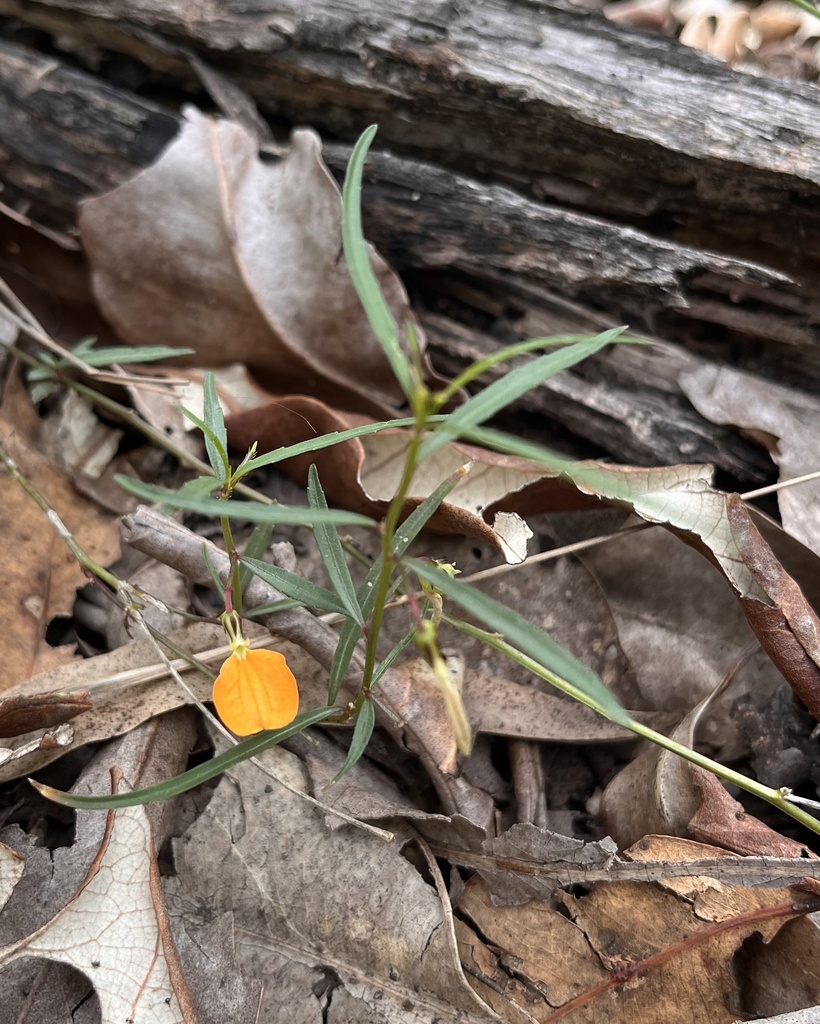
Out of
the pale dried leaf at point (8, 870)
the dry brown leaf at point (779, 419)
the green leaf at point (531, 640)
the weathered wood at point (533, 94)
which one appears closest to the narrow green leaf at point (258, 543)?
the green leaf at point (531, 640)

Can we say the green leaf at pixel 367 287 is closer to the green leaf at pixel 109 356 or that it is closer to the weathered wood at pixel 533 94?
the green leaf at pixel 109 356

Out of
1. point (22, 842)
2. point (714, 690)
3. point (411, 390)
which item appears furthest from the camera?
point (714, 690)

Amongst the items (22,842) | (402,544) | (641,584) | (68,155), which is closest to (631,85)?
(641,584)

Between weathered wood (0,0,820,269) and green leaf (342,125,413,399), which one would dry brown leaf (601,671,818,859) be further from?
weathered wood (0,0,820,269)

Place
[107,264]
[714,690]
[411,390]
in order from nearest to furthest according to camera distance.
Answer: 1. [411,390]
2. [714,690]
3. [107,264]

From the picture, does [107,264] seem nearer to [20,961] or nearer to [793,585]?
[20,961]

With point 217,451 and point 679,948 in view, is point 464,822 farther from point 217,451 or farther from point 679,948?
point 217,451

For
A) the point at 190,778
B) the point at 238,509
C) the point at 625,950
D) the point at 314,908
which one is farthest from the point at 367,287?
the point at 625,950

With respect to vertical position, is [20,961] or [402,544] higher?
[402,544]
